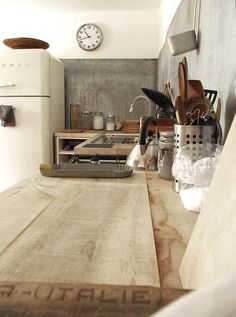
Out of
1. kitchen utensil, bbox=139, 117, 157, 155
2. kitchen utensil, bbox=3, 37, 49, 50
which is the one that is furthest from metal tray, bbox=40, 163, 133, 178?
kitchen utensil, bbox=3, 37, 49, 50

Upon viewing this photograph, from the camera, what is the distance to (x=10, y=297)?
27 cm

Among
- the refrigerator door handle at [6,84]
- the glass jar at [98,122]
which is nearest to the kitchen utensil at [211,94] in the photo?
the refrigerator door handle at [6,84]

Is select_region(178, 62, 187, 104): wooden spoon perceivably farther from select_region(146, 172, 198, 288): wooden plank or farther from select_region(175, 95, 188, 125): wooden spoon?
select_region(146, 172, 198, 288): wooden plank

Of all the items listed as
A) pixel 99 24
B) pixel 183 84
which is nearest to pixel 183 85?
pixel 183 84

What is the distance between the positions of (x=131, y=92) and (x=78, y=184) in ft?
9.31

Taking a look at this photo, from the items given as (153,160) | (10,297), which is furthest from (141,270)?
(153,160)

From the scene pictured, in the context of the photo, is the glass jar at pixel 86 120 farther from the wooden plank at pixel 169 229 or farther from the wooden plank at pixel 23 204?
the wooden plank at pixel 169 229

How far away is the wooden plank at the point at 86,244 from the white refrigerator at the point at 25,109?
2.35 meters

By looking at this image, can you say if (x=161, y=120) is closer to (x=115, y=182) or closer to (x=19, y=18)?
(x=115, y=182)

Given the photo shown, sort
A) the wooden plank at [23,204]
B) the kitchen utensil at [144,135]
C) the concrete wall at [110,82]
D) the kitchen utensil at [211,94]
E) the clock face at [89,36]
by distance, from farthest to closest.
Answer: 1. the concrete wall at [110,82]
2. the clock face at [89,36]
3. the kitchen utensil at [144,135]
4. the kitchen utensil at [211,94]
5. the wooden plank at [23,204]

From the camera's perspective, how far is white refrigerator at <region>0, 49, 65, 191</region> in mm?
2953

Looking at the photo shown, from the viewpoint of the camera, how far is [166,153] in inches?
39.1

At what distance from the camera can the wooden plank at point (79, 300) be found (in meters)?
0.25

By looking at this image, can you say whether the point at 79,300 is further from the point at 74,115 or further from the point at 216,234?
the point at 74,115
